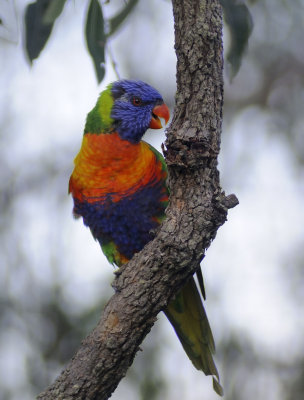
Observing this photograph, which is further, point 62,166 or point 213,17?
point 62,166

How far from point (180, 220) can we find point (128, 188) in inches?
38.7

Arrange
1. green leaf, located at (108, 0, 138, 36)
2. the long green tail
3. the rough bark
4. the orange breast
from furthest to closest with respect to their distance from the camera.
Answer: the long green tail, the orange breast, green leaf, located at (108, 0, 138, 36), the rough bark

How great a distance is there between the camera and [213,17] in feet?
6.52

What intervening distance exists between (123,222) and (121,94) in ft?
2.68

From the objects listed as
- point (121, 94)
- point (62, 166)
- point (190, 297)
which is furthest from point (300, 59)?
point (190, 297)

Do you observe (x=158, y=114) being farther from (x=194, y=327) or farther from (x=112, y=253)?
(x=194, y=327)

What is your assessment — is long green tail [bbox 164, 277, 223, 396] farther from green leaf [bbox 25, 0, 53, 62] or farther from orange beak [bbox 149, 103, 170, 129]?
green leaf [bbox 25, 0, 53, 62]

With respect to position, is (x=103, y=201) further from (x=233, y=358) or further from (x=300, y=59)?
(x=300, y=59)

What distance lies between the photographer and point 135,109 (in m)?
3.29

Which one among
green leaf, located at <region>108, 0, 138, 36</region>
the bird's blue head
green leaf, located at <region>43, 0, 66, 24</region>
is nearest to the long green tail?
the bird's blue head

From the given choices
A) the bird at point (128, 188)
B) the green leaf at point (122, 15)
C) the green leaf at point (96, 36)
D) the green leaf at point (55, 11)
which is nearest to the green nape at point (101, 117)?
the bird at point (128, 188)

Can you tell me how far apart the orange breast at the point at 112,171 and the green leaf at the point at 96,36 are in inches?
20.0

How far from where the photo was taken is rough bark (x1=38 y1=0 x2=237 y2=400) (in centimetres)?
199

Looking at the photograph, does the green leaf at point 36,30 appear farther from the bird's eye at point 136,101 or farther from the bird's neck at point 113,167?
the bird's eye at point 136,101
